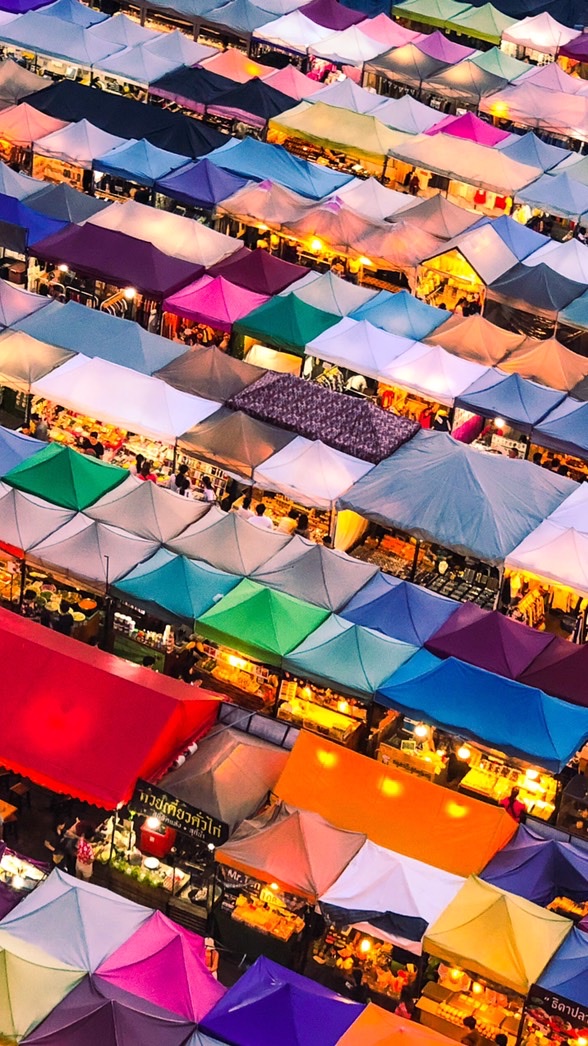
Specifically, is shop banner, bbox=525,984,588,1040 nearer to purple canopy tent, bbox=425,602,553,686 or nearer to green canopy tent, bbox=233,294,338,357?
purple canopy tent, bbox=425,602,553,686

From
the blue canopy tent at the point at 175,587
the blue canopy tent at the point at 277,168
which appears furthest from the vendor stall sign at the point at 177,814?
the blue canopy tent at the point at 277,168

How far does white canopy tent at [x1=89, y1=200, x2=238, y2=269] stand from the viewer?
31.0 m

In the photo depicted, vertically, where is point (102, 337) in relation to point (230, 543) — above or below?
above

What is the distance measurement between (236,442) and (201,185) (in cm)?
885

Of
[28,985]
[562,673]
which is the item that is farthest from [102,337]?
[28,985]

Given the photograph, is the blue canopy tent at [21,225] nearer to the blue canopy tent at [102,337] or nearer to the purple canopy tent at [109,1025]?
the blue canopy tent at [102,337]

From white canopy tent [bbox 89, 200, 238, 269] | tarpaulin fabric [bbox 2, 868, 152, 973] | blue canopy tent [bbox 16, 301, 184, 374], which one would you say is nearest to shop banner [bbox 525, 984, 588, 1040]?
tarpaulin fabric [bbox 2, 868, 152, 973]

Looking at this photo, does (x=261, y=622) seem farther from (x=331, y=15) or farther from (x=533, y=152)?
(x=331, y=15)

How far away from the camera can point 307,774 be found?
66.7 feet

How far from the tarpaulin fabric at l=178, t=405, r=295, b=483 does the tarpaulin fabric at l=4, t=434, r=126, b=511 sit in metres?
1.43

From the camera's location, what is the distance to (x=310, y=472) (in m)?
25.5

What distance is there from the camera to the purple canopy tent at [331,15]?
41562 mm

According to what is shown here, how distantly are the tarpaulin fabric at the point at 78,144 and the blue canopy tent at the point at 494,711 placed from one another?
15690mm

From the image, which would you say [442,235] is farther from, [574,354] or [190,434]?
[190,434]
